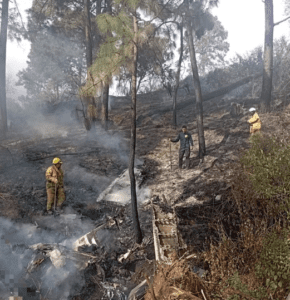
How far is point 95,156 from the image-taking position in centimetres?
1074

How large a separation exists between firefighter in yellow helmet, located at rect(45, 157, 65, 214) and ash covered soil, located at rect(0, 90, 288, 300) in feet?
1.15

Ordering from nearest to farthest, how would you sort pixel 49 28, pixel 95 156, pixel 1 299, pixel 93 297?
1. pixel 1 299
2. pixel 93 297
3. pixel 95 156
4. pixel 49 28

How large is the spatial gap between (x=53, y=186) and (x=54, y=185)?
39 millimetres

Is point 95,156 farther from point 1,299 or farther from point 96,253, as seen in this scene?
point 1,299

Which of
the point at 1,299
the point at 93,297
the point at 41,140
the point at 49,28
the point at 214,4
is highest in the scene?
the point at 49,28

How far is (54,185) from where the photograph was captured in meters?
6.92

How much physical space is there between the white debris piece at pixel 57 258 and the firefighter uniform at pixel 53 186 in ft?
6.93

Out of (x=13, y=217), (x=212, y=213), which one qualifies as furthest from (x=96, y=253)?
(x=212, y=213)

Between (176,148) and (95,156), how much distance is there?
400 cm

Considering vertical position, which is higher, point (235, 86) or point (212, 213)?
point (235, 86)

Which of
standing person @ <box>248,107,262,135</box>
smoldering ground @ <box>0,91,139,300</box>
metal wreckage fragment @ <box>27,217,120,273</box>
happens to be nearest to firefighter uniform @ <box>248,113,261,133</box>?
standing person @ <box>248,107,262,135</box>

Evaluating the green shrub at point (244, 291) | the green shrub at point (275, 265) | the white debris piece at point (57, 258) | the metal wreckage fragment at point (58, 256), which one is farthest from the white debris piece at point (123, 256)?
the green shrub at point (275, 265)

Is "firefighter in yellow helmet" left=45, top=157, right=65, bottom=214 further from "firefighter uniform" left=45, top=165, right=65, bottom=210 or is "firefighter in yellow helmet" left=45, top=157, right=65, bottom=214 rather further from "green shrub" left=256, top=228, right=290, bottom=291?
"green shrub" left=256, top=228, right=290, bottom=291

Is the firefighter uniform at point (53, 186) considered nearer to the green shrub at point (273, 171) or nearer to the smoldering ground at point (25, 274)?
the smoldering ground at point (25, 274)
